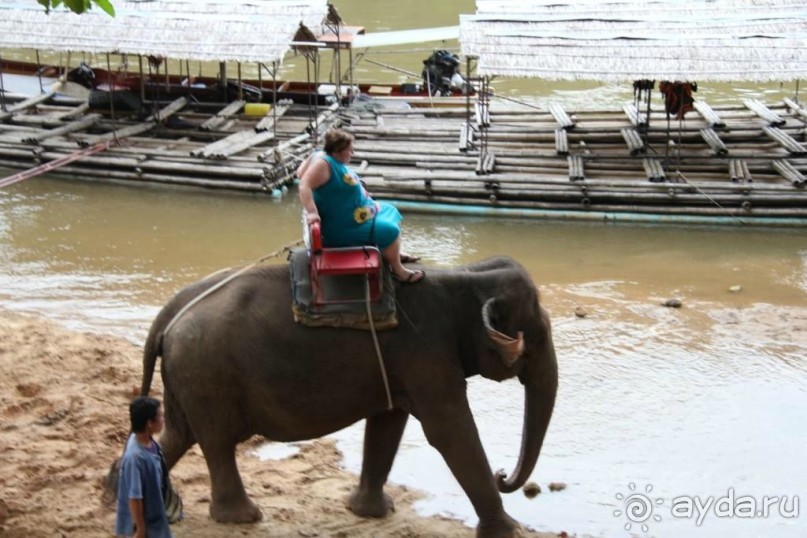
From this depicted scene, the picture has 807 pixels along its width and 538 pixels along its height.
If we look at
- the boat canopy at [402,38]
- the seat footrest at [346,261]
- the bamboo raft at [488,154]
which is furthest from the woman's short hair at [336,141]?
the boat canopy at [402,38]

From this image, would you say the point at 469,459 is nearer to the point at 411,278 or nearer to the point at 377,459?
the point at 377,459

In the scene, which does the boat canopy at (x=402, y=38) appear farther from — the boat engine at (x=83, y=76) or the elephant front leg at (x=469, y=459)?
the elephant front leg at (x=469, y=459)

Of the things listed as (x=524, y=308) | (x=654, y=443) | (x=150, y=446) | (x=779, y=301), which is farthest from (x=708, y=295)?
(x=150, y=446)

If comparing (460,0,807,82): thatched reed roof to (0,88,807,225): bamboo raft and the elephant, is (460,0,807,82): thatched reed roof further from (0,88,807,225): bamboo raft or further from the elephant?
the elephant

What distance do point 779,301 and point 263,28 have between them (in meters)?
8.58

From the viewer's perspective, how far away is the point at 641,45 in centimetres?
1418

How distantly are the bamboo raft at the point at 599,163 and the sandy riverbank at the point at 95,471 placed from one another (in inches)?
270

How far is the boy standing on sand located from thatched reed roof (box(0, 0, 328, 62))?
11180 mm

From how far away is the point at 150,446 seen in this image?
4.46 meters

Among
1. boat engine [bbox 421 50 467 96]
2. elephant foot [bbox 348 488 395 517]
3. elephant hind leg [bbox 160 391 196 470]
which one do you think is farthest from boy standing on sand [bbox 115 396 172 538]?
boat engine [bbox 421 50 467 96]

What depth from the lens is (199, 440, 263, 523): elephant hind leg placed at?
5.34 m

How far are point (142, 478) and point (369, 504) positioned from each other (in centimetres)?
176

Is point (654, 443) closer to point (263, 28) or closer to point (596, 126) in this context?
point (596, 126)

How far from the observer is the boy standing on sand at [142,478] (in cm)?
435
